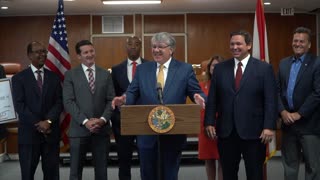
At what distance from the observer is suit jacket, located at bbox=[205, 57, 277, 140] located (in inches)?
146

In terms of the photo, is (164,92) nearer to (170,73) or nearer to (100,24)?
(170,73)

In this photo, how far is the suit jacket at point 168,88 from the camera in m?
3.51

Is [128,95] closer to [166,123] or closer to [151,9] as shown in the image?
[166,123]

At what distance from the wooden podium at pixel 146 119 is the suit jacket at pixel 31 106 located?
152cm

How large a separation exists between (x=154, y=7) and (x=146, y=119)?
6.58 metres

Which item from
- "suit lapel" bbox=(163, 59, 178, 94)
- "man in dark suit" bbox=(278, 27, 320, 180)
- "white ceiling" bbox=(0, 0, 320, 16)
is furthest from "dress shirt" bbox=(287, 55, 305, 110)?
"white ceiling" bbox=(0, 0, 320, 16)

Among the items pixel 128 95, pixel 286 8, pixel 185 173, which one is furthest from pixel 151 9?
pixel 128 95

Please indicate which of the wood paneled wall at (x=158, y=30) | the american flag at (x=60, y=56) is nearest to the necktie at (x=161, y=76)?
the american flag at (x=60, y=56)

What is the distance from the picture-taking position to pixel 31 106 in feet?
14.5

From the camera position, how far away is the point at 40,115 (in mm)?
4418

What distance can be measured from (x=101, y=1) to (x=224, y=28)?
3095 mm

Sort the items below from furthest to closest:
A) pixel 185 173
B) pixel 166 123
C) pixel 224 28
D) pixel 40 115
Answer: pixel 224 28 → pixel 185 173 → pixel 40 115 → pixel 166 123

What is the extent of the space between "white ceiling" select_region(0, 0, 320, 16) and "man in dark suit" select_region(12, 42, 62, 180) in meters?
4.10

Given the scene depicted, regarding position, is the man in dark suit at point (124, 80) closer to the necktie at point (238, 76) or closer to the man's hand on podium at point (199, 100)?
the necktie at point (238, 76)
